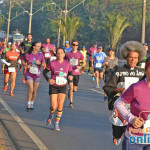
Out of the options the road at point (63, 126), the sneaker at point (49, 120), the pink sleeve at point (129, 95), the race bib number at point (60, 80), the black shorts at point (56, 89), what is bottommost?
the road at point (63, 126)

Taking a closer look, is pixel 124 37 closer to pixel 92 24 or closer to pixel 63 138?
pixel 92 24

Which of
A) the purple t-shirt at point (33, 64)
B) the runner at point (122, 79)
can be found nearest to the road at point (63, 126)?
the purple t-shirt at point (33, 64)

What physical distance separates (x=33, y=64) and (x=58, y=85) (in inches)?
102

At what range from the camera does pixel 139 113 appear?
3977mm

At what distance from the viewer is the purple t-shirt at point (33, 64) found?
11.0 meters

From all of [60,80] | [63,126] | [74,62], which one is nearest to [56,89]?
[60,80]

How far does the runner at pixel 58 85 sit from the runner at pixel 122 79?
2.66m

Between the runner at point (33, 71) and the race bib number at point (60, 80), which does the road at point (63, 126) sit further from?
the race bib number at point (60, 80)

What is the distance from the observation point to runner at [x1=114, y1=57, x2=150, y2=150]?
3.93 meters

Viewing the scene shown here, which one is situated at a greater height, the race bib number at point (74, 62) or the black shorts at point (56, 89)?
the race bib number at point (74, 62)

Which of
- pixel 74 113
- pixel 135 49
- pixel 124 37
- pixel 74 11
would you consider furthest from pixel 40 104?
pixel 74 11

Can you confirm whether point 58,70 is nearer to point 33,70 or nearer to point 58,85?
point 58,85

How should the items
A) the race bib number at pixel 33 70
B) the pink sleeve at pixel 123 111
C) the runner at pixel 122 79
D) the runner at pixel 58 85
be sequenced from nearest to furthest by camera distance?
the pink sleeve at pixel 123 111, the runner at pixel 122 79, the runner at pixel 58 85, the race bib number at pixel 33 70

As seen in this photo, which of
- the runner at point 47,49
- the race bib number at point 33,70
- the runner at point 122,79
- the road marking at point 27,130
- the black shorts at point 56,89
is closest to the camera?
the runner at point 122,79
